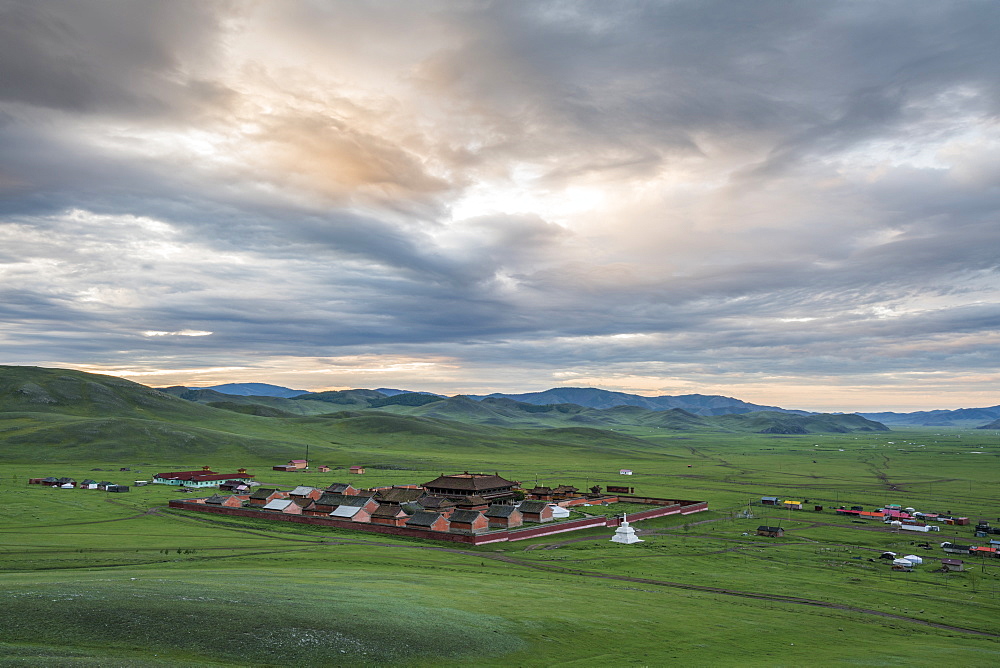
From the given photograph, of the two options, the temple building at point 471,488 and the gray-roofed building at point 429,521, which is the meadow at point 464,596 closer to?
the gray-roofed building at point 429,521

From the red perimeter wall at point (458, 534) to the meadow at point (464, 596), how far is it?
6.93 ft

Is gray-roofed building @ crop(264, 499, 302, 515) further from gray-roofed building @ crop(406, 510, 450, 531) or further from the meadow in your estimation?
gray-roofed building @ crop(406, 510, 450, 531)

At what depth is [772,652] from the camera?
41.0m

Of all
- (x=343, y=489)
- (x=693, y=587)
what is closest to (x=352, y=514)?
(x=343, y=489)

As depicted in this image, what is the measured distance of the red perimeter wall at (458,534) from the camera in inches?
3383

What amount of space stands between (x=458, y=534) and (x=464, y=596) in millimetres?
38530

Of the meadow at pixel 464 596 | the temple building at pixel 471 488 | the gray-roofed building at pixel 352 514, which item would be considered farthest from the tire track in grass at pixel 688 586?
the temple building at pixel 471 488

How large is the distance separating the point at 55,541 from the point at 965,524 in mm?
145564

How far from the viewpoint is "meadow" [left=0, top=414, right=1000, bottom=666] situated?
31766 mm

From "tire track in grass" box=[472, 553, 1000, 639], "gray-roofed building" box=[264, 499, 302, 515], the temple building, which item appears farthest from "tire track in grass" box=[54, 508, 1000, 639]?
the temple building

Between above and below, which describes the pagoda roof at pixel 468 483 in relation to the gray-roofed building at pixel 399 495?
above

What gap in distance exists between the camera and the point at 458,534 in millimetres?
85125

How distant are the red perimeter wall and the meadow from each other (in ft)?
6.93

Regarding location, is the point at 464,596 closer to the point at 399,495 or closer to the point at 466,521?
the point at 466,521
